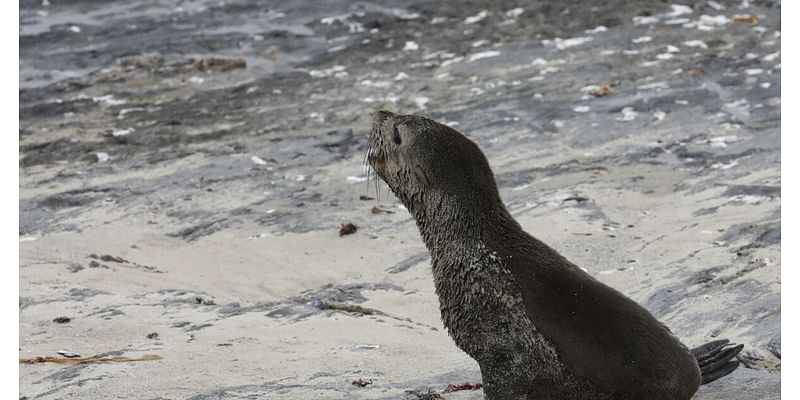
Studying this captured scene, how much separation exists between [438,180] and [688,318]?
2.56 m

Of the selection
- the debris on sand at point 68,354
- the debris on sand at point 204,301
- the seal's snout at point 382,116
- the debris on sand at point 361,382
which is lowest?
the debris on sand at point 204,301

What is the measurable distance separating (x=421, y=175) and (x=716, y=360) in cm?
170

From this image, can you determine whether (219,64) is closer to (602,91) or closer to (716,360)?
(602,91)

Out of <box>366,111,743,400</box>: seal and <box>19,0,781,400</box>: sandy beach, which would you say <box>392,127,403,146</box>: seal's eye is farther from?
<box>19,0,781,400</box>: sandy beach

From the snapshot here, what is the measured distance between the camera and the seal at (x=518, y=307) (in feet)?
16.0

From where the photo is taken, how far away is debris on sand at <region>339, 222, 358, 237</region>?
32.5 feet

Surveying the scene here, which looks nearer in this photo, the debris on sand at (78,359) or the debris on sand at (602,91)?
the debris on sand at (78,359)

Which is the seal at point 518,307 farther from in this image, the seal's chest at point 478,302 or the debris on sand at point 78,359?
the debris on sand at point 78,359

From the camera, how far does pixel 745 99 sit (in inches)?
484

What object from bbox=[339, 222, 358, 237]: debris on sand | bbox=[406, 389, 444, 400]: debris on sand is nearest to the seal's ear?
bbox=[406, 389, 444, 400]: debris on sand

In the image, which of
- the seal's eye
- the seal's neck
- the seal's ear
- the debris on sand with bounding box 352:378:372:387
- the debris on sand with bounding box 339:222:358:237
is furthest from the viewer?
the debris on sand with bounding box 339:222:358:237

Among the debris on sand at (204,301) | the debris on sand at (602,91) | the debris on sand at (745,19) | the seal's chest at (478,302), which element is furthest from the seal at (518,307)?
the debris on sand at (745,19)

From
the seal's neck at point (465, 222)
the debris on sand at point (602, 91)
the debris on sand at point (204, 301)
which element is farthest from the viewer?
the debris on sand at point (602, 91)

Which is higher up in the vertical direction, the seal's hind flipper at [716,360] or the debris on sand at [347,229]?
the seal's hind flipper at [716,360]
